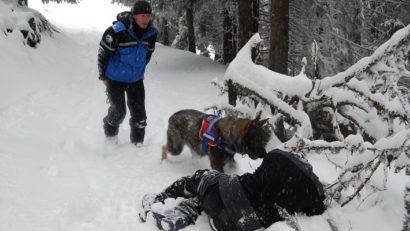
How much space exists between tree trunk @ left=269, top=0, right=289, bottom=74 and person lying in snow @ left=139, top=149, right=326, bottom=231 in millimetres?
5541

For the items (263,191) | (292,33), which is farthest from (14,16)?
(263,191)

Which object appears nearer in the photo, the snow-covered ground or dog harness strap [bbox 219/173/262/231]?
dog harness strap [bbox 219/173/262/231]

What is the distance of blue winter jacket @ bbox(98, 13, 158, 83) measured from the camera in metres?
5.96

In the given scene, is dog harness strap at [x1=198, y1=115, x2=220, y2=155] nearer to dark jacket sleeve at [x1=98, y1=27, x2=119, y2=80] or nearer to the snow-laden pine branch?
the snow-laden pine branch

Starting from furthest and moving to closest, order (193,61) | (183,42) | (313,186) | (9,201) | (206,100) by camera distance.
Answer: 1. (183,42)
2. (193,61)
3. (206,100)
4. (9,201)
5. (313,186)

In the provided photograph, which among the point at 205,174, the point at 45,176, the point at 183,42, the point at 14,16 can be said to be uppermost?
the point at 14,16

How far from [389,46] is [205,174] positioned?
2234 millimetres

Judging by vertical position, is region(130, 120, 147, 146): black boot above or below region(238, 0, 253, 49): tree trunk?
below

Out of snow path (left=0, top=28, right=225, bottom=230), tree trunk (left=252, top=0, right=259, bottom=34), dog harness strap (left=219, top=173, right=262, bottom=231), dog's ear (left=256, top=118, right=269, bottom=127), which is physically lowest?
snow path (left=0, top=28, right=225, bottom=230)

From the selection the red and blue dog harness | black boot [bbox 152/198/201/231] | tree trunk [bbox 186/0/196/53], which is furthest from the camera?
tree trunk [bbox 186/0/196/53]

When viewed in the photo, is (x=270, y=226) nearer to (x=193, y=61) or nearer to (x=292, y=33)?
(x=292, y=33)

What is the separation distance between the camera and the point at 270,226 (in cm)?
377

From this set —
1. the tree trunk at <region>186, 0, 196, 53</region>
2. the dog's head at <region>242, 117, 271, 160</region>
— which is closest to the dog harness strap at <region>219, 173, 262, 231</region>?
the dog's head at <region>242, 117, 271, 160</region>

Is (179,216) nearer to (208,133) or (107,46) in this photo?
(208,133)
